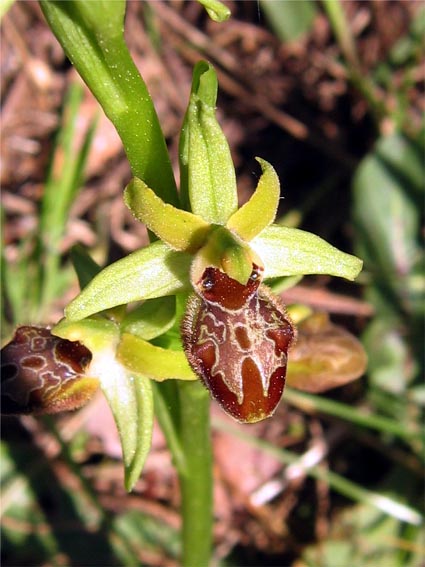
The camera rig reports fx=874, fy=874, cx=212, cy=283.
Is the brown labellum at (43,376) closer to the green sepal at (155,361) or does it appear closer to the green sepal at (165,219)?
the green sepal at (155,361)

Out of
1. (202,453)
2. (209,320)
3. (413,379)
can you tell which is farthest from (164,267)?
(413,379)

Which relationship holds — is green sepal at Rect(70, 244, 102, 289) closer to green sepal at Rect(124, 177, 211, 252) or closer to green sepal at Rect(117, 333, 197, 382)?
green sepal at Rect(117, 333, 197, 382)

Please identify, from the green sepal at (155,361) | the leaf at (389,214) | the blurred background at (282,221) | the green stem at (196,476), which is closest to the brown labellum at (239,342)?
the green sepal at (155,361)

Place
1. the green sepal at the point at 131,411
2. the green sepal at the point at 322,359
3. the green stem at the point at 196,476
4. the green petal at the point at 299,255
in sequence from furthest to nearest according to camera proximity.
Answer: the green sepal at the point at 322,359 → the green stem at the point at 196,476 → the green sepal at the point at 131,411 → the green petal at the point at 299,255

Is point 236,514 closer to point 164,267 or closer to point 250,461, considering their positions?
point 250,461

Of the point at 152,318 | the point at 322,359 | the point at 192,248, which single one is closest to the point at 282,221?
the point at 322,359

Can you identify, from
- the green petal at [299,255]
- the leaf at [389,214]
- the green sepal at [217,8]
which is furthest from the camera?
the leaf at [389,214]

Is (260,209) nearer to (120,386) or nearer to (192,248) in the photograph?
(192,248)
